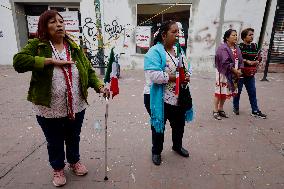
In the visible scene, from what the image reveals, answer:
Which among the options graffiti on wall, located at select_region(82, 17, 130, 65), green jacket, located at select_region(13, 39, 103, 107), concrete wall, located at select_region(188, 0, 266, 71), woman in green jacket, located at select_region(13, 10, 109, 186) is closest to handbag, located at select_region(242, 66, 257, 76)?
woman in green jacket, located at select_region(13, 10, 109, 186)

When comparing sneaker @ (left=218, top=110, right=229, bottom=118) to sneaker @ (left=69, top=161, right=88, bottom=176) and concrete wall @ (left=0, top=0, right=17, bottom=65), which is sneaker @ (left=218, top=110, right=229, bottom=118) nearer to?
sneaker @ (left=69, top=161, right=88, bottom=176)

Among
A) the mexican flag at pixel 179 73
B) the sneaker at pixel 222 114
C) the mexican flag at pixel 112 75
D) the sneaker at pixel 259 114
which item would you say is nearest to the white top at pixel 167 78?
the mexican flag at pixel 179 73

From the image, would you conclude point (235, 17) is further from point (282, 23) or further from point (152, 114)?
point (152, 114)

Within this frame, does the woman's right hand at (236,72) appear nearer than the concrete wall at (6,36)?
Yes

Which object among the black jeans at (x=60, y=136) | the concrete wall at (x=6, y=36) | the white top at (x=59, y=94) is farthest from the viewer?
A: the concrete wall at (x=6, y=36)

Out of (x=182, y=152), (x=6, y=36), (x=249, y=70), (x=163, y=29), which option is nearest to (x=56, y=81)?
(x=163, y=29)

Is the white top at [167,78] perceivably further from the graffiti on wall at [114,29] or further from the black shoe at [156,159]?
the graffiti on wall at [114,29]

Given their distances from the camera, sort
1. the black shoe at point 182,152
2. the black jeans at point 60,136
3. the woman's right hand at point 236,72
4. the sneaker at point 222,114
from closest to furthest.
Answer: the black jeans at point 60,136, the black shoe at point 182,152, the woman's right hand at point 236,72, the sneaker at point 222,114

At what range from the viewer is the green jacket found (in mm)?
2541

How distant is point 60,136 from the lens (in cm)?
301

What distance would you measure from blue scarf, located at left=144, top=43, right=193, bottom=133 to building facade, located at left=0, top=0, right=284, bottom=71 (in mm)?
7332

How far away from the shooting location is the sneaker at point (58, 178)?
3.11m

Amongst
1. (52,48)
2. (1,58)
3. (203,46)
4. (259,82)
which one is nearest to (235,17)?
(203,46)

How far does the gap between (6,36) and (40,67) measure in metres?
10.6
